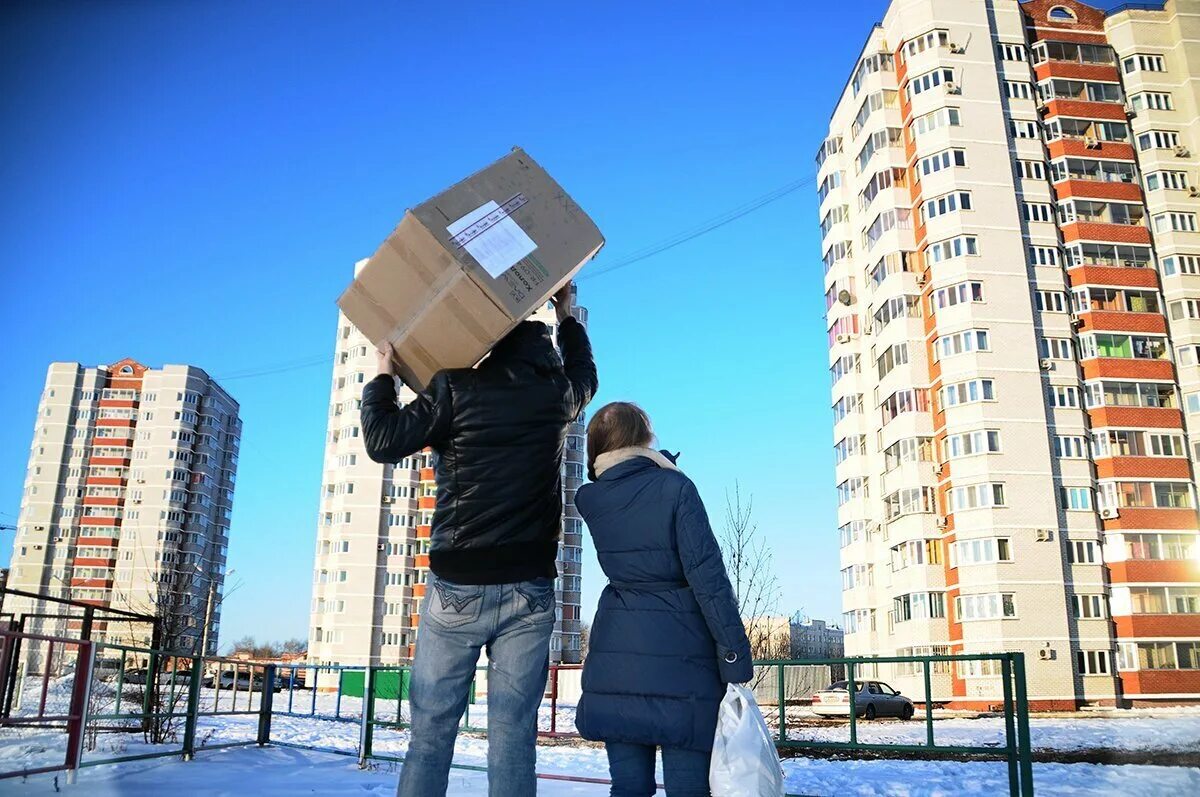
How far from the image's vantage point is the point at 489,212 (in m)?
2.71

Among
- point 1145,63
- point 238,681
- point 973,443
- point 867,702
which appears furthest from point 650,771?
point 1145,63

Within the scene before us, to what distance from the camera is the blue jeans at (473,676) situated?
2.36 m

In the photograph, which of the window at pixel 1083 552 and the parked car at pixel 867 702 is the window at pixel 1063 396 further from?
the parked car at pixel 867 702

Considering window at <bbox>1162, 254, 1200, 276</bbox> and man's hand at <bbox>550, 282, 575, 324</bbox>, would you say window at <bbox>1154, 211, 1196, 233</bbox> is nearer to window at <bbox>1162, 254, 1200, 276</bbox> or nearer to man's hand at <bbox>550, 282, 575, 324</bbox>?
window at <bbox>1162, 254, 1200, 276</bbox>

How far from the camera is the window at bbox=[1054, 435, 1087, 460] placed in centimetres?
3284

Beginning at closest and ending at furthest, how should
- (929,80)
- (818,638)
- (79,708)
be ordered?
(79,708), (929,80), (818,638)

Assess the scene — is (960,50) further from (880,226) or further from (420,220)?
(420,220)

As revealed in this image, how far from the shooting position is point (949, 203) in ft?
114

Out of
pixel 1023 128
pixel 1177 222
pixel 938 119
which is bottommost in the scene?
pixel 1177 222

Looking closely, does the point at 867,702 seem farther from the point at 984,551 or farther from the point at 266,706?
the point at 266,706

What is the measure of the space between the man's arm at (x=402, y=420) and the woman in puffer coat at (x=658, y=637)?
2.00ft

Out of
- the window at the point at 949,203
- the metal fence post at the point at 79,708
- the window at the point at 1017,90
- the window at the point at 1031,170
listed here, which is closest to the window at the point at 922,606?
the window at the point at 949,203

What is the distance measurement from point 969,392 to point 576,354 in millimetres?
33210

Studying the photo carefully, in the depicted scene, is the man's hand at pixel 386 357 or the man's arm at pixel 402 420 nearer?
the man's arm at pixel 402 420
